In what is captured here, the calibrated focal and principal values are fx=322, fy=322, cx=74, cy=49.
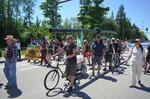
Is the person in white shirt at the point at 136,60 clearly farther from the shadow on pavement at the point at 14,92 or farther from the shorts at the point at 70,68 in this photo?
the shadow on pavement at the point at 14,92

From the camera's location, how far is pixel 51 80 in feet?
35.7

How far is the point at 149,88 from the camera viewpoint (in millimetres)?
11875

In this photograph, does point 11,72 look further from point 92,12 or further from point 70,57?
point 92,12

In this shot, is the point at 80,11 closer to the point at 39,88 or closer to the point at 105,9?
the point at 105,9

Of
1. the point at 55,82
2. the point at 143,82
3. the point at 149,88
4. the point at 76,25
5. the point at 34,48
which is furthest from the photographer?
the point at 76,25

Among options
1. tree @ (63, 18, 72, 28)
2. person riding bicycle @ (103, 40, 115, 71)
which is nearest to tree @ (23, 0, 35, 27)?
tree @ (63, 18, 72, 28)

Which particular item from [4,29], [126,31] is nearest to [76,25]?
[4,29]

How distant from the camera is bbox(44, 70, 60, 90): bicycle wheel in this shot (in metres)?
10.7

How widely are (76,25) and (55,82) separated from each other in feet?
260

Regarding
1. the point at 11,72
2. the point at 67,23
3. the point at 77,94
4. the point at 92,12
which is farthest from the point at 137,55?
the point at 67,23

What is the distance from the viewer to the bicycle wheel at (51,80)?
420 inches

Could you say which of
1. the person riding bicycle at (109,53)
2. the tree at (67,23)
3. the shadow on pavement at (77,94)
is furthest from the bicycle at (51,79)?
the tree at (67,23)

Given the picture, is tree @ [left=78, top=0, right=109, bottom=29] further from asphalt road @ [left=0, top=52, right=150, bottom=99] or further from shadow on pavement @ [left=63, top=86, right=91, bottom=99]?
shadow on pavement @ [left=63, top=86, right=91, bottom=99]

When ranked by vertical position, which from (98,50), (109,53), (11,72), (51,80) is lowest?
(51,80)
